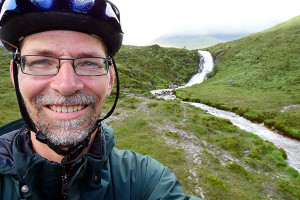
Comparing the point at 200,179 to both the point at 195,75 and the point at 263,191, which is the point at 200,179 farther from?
the point at 195,75

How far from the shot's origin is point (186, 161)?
12289 millimetres

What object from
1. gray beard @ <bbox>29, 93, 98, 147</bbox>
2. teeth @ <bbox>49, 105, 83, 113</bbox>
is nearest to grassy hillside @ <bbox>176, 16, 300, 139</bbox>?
gray beard @ <bbox>29, 93, 98, 147</bbox>

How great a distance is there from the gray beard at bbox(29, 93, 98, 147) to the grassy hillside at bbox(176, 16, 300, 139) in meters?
23.3

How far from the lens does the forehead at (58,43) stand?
2576 millimetres

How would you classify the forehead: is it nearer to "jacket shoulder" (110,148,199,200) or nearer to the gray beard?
the gray beard

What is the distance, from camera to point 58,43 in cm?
261

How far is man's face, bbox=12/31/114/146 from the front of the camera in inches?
100.0

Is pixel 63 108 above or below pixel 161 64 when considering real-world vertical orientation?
below

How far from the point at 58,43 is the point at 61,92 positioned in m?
0.75

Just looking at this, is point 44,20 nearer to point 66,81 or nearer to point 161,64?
point 66,81

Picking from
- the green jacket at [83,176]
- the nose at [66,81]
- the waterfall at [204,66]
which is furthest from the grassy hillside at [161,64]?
the nose at [66,81]

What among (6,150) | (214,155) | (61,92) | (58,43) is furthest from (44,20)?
(214,155)

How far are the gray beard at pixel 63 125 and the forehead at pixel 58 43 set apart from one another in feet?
2.19

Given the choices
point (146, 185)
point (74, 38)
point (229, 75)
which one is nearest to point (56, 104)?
point (74, 38)
